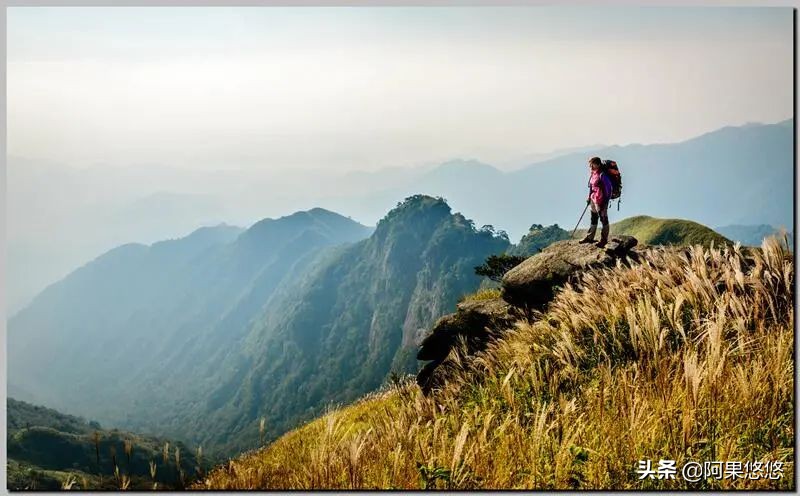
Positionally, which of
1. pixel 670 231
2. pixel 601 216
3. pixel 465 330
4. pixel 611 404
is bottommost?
pixel 611 404

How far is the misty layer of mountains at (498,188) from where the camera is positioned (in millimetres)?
7473

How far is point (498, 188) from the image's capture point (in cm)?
1741

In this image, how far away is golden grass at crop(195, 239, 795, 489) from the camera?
430 cm

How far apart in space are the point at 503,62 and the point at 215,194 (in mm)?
11017

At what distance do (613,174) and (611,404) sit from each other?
3.43m

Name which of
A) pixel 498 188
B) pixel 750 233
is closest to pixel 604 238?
pixel 750 233

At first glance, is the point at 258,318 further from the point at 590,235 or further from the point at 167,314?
the point at 590,235

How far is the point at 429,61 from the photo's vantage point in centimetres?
788

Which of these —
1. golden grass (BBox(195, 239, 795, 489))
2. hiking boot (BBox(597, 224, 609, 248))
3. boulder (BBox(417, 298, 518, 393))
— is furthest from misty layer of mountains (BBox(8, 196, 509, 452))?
golden grass (BBox(195, 239, 795, 489))

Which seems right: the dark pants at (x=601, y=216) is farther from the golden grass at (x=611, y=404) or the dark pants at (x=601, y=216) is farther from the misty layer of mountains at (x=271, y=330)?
the misty layer of mountains at (x=271, y=330)

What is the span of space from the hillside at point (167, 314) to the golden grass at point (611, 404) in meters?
83.9

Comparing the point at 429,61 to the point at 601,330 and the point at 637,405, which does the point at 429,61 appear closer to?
the point at 601,330

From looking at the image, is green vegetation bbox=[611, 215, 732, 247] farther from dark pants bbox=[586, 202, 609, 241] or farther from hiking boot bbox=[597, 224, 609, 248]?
hiking boot bbox=[597, 224, 609, 248]

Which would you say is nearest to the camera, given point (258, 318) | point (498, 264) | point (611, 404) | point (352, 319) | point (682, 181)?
point (611, 404)
